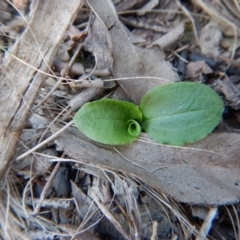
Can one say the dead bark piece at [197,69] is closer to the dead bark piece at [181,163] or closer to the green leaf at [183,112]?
the green leaf at [183,112]

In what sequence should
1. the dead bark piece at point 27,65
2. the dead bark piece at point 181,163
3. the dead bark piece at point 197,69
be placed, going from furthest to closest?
the dead bark piece at point 197,69 → the dead bark piece at point 27,65 → the dead bark piece at point 181,163

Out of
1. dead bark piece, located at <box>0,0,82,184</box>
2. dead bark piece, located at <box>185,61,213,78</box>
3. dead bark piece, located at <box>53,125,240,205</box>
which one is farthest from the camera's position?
dead bark piece, located at <box>185,61,213,78</box>

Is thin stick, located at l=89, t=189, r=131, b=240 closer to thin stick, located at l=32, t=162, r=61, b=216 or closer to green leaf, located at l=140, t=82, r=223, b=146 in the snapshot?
thin stick, located at l=32, t=162, r=61, b=216

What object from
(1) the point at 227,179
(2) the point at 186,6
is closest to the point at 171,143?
(1) the point at 227,179

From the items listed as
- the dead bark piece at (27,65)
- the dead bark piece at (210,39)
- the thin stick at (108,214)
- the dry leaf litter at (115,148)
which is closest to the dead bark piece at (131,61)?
the dry leaf litter at (115,148)

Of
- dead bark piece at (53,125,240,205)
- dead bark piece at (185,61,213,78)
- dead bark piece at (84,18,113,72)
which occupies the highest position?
dead bark piece at (84,18,113,72)

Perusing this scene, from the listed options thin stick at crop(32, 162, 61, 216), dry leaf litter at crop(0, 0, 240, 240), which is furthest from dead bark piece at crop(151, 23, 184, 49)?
thin stick at crop(32, 162, 61, 216)
